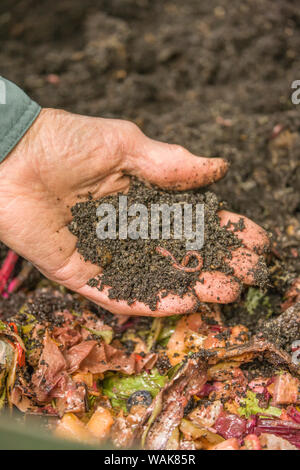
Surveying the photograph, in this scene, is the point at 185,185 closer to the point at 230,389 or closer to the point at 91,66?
the point at 230,389

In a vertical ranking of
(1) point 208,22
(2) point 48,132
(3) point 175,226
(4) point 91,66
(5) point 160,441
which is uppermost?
(1) point 208,22

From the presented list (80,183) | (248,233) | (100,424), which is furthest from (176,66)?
(100,424)

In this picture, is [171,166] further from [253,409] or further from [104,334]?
[253,409]

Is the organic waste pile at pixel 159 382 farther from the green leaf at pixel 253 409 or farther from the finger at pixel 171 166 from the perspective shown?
the finger at pixel 171 166

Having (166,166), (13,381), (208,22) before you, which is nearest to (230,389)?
(13,381)

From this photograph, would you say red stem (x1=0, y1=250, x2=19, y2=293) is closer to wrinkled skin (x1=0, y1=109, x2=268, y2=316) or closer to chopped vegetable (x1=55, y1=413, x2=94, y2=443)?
wrinkled skin (x1=0, y1=109, x2=268, y2=316)

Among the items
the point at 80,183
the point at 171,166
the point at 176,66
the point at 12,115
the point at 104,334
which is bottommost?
the point at 104,334

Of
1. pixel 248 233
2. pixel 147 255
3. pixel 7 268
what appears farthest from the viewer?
pixel 7 268
